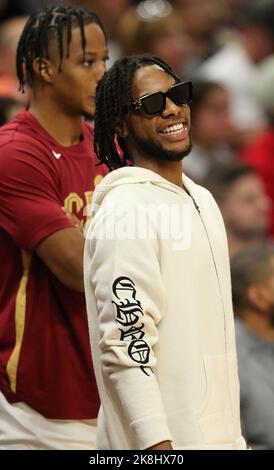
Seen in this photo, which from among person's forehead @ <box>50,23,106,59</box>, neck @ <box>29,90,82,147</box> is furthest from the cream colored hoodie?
person's forehead @ <box>50,23,106,59</box>

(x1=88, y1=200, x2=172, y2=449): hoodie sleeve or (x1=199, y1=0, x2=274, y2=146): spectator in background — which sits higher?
(x1=199, y1=0, x2=274, y2=146): spectator in background

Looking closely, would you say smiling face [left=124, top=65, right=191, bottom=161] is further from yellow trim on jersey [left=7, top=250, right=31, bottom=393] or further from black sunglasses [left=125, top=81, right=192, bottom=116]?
yellow trim on jersey [left=7, top=250, right=31, bottom=393]

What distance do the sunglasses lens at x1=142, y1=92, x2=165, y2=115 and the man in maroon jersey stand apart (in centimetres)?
67

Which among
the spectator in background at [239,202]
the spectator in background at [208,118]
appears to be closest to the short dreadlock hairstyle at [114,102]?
the spectator in background at [239,202]

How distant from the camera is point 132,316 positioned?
3215 millimetres

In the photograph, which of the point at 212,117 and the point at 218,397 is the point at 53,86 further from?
the point at 212,117

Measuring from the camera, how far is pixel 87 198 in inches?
161

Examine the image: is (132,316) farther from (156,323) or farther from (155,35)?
(155,35)

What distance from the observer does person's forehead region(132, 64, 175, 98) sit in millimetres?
3428

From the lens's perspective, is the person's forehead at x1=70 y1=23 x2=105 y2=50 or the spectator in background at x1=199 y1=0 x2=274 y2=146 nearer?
the person's forehead at x1=70 y1=23 x2=105 y2=50

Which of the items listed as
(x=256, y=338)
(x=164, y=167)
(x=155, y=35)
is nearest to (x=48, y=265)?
(x=164, y=167)

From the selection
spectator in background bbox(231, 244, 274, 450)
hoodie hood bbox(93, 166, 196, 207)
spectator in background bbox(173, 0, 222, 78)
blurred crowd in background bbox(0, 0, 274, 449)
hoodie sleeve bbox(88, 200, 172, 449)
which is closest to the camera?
hoodie sleeve bbox(88, 200, 172, 449)

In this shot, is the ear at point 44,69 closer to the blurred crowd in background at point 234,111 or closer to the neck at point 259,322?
the blurred crowd in background at point 234,111

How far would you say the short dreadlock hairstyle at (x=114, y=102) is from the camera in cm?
347
